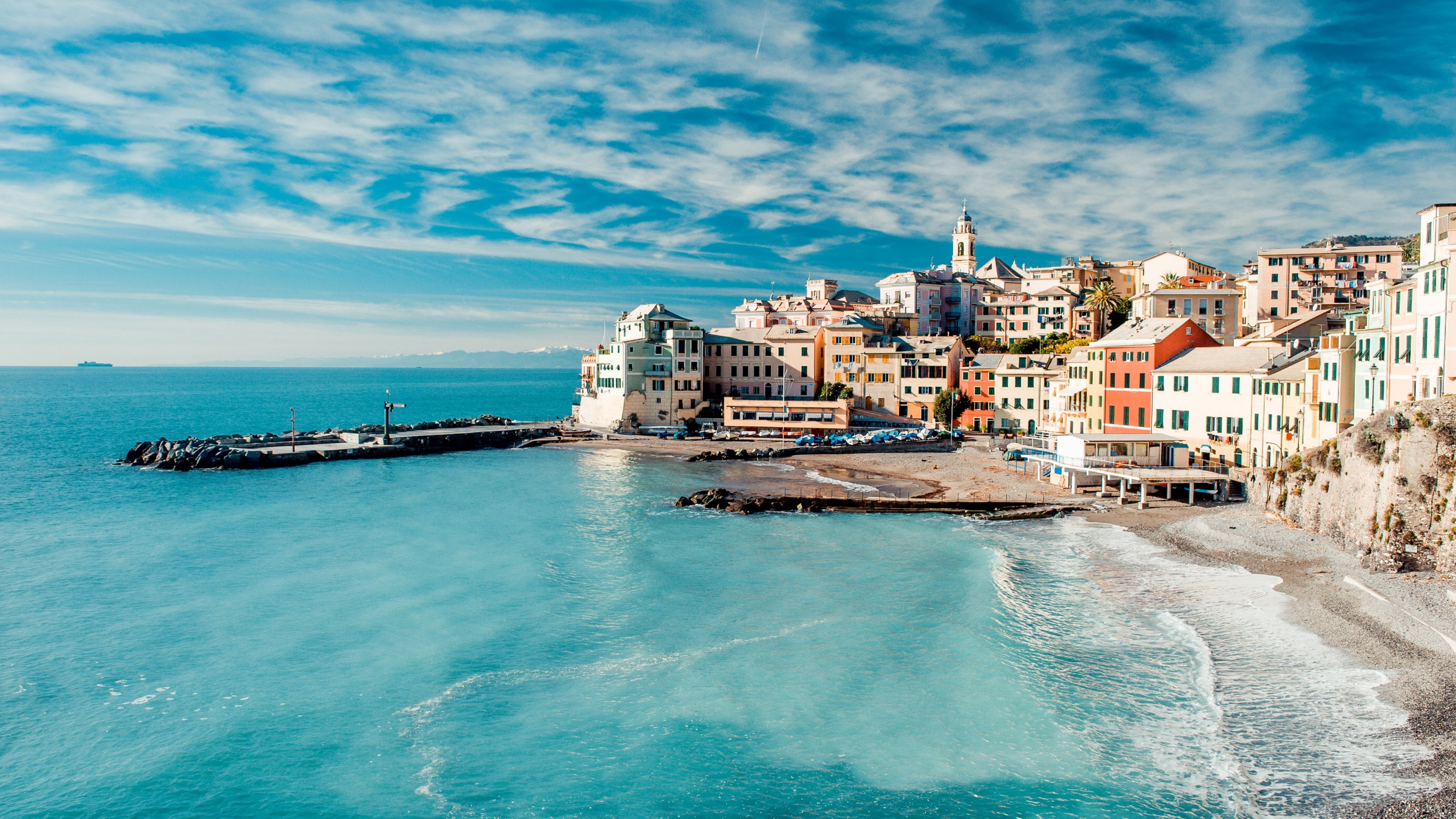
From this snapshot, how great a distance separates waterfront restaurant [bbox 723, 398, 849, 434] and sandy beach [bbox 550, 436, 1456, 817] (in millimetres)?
27907

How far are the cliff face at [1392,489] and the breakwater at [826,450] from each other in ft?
123

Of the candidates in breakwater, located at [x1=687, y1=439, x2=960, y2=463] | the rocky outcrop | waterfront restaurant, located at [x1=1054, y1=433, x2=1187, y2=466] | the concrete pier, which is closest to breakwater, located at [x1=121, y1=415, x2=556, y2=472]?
the concrete pier

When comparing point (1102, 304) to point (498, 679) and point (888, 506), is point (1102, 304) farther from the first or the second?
point (498, 679)

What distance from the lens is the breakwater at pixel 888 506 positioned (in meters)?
48.2

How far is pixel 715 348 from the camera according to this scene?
101 m

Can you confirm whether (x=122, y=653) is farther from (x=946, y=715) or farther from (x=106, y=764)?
(x=946, y=715)

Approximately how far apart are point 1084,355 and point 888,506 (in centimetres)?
2915

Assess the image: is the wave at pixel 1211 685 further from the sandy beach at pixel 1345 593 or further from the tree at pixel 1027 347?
the tree at pixel 1027 347

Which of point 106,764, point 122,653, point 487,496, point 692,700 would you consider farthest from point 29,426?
point 692,700

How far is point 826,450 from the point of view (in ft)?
258

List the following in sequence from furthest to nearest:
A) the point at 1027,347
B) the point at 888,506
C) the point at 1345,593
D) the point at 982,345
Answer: the point at 982,345
the point at 1027,347
the point at 888,506
the point at 1345,593

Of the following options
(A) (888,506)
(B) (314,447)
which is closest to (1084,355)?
(A) (888,506)

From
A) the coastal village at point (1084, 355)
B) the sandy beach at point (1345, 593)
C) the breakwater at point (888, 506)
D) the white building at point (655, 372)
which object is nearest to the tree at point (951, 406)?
the coastal village at point (1084, 355)

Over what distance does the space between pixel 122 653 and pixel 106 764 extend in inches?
335
